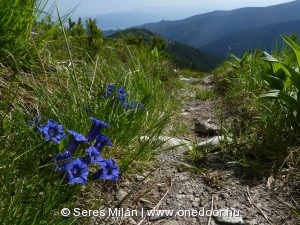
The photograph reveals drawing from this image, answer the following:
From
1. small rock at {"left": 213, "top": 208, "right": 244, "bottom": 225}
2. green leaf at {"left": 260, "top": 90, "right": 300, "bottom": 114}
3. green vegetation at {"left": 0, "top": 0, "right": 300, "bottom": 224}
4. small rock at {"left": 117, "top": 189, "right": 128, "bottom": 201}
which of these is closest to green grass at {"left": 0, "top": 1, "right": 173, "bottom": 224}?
green vegetation at {"left": 0, "top": 0, "right": 300, "bottom": 224}

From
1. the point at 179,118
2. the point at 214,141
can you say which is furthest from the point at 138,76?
the point at 214,141

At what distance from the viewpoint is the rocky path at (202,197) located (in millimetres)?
1969

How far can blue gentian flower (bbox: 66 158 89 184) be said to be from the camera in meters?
1.63

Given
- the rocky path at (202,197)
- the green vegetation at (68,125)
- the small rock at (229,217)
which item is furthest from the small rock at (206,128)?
the small rock at (229,217)

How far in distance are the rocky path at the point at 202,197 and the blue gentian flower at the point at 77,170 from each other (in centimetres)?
26

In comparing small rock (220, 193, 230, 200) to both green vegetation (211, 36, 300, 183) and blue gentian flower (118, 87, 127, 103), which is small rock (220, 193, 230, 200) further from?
blue gentian flower (118, 87, 127, 103)

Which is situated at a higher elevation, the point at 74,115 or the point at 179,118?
the point at 74,115

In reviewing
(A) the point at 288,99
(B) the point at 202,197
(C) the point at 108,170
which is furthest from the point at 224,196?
(A) the point at 288,99

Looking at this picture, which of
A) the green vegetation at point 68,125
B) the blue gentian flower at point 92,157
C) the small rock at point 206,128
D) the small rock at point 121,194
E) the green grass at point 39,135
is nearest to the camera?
the green grass at point 39,135

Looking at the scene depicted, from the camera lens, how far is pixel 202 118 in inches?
166

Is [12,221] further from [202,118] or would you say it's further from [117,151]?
[202,118]

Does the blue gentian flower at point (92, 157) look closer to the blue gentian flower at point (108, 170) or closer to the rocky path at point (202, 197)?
the blue gentian flower at point (108, 170)

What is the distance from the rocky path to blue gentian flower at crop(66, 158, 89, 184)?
0.26 meters

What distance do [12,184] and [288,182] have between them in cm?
156
